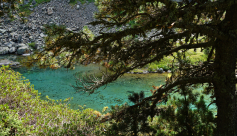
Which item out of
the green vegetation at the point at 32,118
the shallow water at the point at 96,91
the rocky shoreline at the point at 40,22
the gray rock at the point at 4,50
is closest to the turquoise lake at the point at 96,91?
the shallow water at the point at 96,91

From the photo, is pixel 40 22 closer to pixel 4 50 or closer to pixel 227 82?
pixel 4 50

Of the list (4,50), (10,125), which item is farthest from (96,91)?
(4,50)

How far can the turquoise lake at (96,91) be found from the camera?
8.52 m

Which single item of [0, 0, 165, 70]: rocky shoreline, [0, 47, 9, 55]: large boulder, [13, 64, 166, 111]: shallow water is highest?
[0, 0, 165, 70]: rocky shoreline

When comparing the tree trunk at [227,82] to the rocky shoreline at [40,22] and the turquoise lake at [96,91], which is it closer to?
Result: the turquoise lake at [96,91]

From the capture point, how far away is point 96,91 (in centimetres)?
951

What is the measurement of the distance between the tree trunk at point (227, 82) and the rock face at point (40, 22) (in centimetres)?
1956

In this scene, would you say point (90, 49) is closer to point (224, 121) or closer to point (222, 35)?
point (222, 35)

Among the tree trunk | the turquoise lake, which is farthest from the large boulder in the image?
the tree trunk

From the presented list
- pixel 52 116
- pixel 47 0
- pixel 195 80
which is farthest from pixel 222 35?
pixel 47 0

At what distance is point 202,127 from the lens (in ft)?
12.4

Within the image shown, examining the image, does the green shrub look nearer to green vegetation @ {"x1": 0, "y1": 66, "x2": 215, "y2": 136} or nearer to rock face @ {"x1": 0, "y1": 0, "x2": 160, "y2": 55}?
green vegetation @ {"x1": 0, "y1": 66, "x2": 215, "y2": 136}

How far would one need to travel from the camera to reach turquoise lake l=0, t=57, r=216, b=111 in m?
8.52

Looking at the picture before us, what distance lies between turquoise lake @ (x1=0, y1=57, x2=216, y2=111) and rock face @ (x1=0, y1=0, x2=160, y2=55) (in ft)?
33.0
